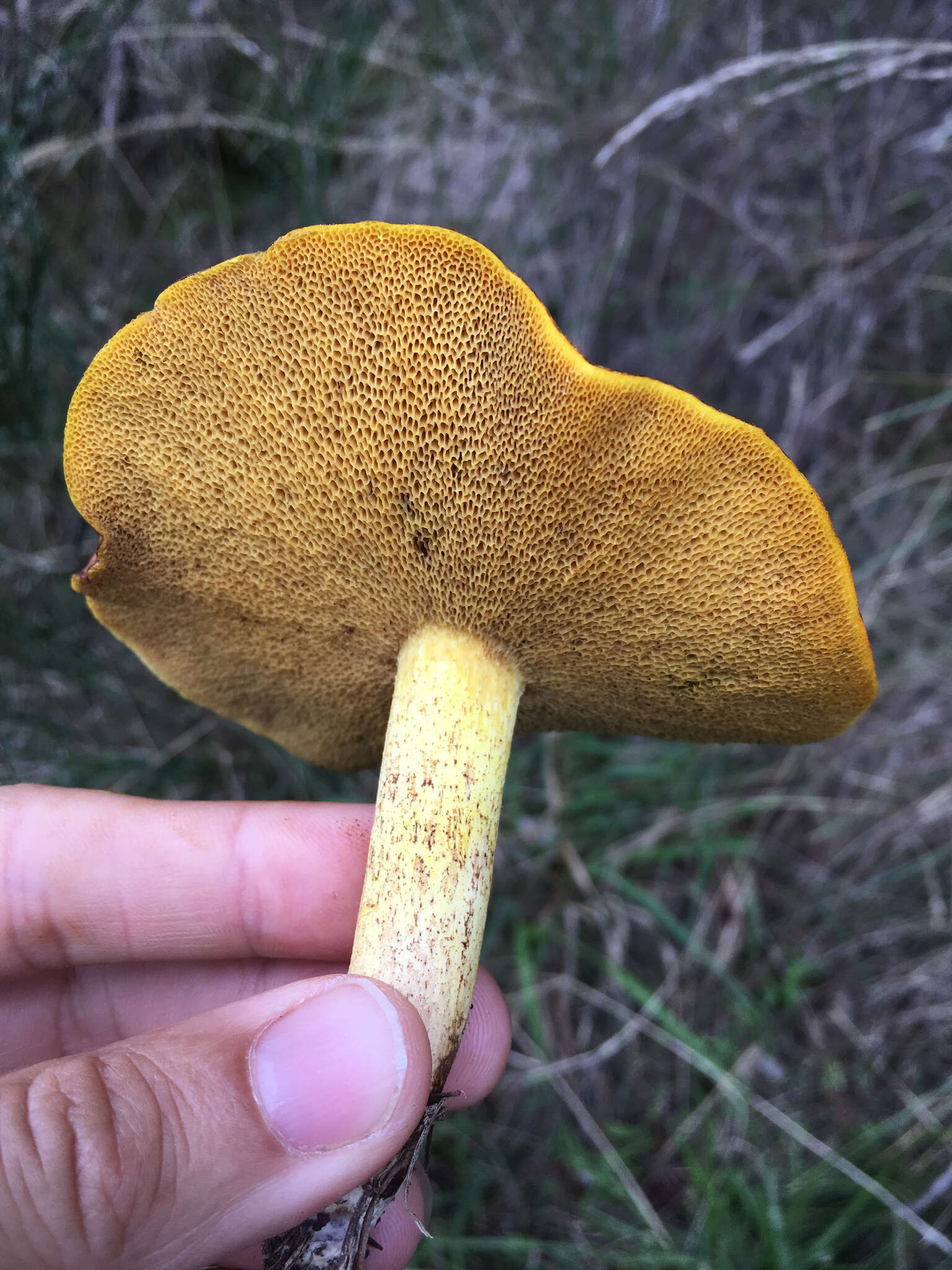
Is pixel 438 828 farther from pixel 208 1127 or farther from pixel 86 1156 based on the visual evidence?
pixel 86 1156

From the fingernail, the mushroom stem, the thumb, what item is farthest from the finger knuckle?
the mushroom stem

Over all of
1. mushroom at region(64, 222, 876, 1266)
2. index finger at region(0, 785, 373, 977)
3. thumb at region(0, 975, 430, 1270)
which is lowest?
index finger at region(0, 785, 373, 977)

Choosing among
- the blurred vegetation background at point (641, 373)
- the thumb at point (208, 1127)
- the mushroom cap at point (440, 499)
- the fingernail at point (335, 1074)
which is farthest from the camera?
the blurred vegetation background at point (641, 373)

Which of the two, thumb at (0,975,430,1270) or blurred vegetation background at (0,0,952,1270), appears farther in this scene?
blurred vegetation background at (0,0,952,1270)

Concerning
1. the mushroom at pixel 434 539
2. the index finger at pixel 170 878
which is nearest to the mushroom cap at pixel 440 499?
the mushroom at pixel 434 539

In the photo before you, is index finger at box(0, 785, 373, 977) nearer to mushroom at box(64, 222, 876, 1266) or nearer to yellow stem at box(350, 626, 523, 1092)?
mushroom at box(64, 222, 876, 1266)

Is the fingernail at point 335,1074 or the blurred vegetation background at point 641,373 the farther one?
the blurred vegetation background at point 641,373

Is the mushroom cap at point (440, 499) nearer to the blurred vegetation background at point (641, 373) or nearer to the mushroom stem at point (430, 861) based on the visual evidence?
the mushroom stem at point (430, 861)

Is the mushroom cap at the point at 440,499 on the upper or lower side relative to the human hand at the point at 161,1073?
upper
